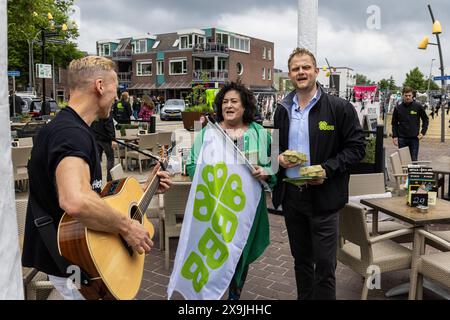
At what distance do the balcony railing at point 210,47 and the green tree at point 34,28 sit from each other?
1525 centimetres

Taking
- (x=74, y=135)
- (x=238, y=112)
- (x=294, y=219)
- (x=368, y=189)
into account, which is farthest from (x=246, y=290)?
(x=74, y=135)

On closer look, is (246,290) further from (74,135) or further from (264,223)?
(74,135)

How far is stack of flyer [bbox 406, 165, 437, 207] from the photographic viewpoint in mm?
3682

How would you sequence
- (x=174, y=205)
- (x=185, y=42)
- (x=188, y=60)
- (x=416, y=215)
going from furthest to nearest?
(x=185, y=42) < (x=188, y=60) < (x=174, y=205) < (x=416, y=215)

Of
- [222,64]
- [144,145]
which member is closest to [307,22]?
[144,145]

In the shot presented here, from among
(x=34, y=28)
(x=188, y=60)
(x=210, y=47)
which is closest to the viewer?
(x=34, y=28)

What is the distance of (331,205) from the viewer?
9.43ft

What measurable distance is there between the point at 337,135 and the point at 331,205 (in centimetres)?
51

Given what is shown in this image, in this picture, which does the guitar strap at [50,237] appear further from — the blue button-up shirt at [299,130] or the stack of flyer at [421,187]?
the stack of flyer at [421,187]

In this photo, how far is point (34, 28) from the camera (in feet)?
56.7

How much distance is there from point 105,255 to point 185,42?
52967 mm

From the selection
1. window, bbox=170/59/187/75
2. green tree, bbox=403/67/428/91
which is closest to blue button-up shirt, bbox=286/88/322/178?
window, bbox=170/59/187/75

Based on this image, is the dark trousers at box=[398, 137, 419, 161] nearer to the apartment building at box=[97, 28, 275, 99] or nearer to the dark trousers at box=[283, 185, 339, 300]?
the dark trousers at box=[283, 185, 339, 300]

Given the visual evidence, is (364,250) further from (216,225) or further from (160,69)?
(160,69)
